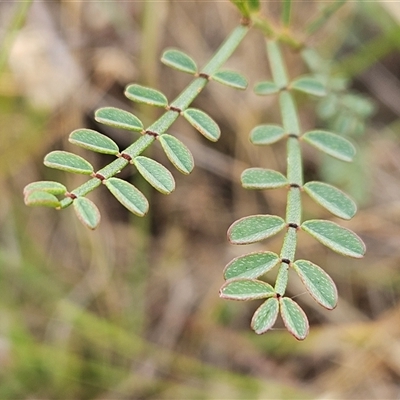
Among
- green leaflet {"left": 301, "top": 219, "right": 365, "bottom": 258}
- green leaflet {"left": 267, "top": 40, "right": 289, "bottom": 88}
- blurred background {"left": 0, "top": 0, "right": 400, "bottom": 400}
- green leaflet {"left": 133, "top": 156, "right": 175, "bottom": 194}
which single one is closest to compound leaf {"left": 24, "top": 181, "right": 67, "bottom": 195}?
green leaflet {"left": 133, "top": 156, "right": 175, "bottom": 194}

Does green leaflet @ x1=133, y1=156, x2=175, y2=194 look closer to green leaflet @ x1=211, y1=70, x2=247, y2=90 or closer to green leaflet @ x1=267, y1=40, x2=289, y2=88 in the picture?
green leaflet @ x1=211, y1=70, x2=247, y2=90

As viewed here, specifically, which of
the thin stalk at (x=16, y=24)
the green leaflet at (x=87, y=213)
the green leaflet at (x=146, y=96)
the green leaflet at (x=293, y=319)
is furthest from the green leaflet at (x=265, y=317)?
the thin stalk at (x=16, y=24)

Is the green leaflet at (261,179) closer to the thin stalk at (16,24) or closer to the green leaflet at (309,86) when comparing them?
the green leaflet at (309,86)

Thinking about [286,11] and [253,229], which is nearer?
[253,229]

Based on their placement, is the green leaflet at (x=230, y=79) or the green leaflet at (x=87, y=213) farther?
the green leaflet at (x=230, y=79)

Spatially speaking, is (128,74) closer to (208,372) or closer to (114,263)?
(114,263)

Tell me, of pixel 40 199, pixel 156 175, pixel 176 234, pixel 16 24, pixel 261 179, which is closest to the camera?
pixel 40 199

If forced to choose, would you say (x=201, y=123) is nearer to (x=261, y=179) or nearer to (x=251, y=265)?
(x=261, y=179)

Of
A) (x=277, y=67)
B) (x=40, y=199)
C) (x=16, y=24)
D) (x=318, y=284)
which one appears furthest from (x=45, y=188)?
(x=16, y=24)
